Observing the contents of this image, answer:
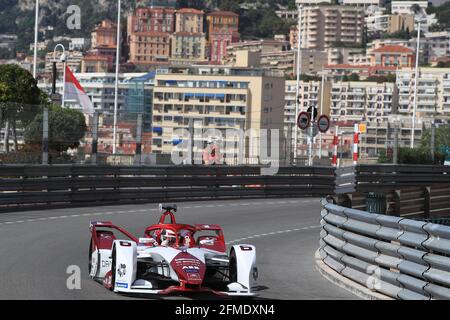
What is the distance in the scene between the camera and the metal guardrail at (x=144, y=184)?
25109mm

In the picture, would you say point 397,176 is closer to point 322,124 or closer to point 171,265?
point 322,124

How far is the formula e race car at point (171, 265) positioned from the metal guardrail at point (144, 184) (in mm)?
11059

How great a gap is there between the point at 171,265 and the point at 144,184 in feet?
52.5

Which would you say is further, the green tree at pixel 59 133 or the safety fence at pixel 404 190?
the green tree at pixel 59 133

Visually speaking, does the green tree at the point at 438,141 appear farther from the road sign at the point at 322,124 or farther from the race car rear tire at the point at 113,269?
the race car rear tire at the point at 113,269

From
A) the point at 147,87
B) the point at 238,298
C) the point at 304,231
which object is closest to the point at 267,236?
the point at 304,231

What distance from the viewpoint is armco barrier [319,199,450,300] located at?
1191 centimetres

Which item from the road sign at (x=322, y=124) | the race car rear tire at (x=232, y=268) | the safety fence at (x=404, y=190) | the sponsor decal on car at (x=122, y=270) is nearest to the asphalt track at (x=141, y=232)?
the sponsor decal on car at (x=122, y=270)

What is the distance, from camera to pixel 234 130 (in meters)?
32.9

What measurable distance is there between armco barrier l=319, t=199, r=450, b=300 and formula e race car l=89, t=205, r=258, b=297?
1.40 meters

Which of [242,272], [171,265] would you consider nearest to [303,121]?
[242,272]

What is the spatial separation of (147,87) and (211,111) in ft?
160

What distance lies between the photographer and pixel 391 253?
1328 cm

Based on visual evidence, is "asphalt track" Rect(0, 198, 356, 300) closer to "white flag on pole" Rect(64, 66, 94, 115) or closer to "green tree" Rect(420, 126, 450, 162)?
"green tree" Rect(420, 126, 450, 162)
